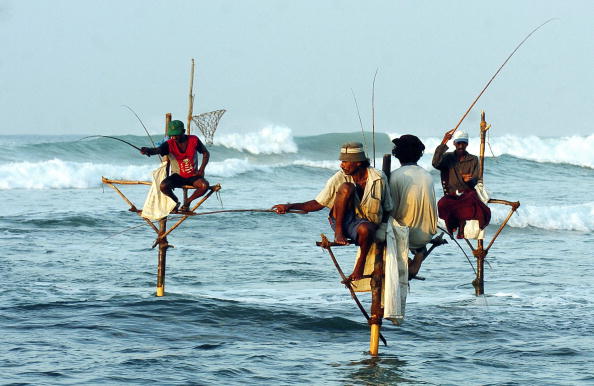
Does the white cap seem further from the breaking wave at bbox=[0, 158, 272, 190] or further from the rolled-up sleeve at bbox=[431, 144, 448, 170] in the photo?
the breaking wave at bbox=[0, 158, 272, 190]

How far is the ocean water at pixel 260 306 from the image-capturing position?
8.93 m

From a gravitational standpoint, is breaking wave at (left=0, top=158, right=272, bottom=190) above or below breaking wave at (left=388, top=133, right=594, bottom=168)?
below

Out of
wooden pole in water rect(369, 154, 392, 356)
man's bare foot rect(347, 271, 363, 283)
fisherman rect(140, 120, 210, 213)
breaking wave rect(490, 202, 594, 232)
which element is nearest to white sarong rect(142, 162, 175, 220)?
fisherman rect(140, 120, 210, 213)

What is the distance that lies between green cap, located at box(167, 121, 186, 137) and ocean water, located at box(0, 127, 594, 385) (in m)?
2.19

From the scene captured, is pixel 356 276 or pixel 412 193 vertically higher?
pixel 412 193

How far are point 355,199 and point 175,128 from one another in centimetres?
376

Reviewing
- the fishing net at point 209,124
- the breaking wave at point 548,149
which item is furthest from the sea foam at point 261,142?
the fishing net at point 209,124

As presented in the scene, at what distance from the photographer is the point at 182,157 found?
10.9 meters

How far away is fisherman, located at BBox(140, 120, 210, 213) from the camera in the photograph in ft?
35.4

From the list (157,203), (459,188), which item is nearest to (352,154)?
(459,188)

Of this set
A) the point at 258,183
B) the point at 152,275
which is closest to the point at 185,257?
the point at 152,275

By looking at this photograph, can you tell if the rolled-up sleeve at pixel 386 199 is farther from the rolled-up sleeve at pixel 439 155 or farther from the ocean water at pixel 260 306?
the ocean water at pixel 260 306

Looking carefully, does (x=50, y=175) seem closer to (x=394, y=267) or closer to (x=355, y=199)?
(x=394, y=267)

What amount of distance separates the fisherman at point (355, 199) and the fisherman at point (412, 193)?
257 mm
